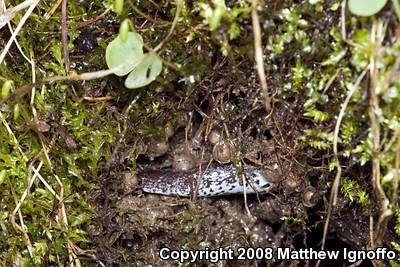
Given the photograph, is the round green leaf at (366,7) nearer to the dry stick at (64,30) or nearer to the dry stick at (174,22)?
the dry stick at (174,22)

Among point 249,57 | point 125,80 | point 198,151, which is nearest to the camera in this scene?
point 249,57

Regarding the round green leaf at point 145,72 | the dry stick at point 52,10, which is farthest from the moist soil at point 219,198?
the dry stick at point 52,10

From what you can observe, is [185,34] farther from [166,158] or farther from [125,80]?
[166,158]

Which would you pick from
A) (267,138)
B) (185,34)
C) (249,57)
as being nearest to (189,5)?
(185,34)

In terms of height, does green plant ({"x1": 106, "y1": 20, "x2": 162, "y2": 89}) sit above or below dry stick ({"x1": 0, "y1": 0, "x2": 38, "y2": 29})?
below

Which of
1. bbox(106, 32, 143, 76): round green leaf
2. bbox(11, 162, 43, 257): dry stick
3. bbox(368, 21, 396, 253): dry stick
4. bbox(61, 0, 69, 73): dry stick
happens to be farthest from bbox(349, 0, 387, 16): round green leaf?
bbox(11, 162, 43, 257): dry stick

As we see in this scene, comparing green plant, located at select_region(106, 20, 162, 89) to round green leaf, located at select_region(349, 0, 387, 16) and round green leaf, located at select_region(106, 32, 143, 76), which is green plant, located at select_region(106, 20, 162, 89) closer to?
round green leaf, located at select_region(106, 32, 143, 76)

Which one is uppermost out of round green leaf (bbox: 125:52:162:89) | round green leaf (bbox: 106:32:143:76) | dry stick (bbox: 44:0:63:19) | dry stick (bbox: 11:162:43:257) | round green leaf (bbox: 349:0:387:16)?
dry stick (bbox: 44:0:63:19)

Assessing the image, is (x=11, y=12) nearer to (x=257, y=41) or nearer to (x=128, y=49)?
(x=128, y=49)
